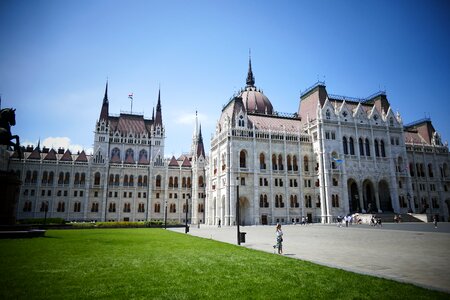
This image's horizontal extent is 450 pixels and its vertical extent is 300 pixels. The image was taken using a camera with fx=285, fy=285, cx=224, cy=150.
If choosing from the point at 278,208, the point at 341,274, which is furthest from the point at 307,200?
the point at 341,274

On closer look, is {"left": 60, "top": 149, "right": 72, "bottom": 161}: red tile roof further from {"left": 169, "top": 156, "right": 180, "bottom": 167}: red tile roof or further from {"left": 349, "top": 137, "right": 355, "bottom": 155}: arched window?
{"left": 349, "top": 137, "right": 355, "bottom": 155}: arched window

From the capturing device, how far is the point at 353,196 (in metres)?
61.1

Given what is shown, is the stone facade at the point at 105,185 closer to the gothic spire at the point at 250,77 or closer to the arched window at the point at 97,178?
the arched window at the point at 97,178

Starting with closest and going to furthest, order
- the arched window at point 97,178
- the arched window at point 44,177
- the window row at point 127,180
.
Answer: the arched window at point 44,177, the arched window at point 97,178, the window row at point 127,180

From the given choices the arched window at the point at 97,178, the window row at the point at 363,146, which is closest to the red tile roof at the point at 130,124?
the arched window at the point at 97,178

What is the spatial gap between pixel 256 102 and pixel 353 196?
31644 millimetres

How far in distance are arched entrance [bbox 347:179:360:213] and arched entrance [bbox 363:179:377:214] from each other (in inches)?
72.8

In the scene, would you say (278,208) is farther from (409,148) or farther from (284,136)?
(409,148)

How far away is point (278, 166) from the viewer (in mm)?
59719

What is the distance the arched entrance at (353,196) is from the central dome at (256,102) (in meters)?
25.6

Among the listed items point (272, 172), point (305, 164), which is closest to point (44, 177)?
point (272, 172)

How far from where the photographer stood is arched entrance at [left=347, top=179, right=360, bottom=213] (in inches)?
2347

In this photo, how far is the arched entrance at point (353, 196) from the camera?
59.6m

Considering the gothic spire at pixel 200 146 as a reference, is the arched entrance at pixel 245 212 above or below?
below
